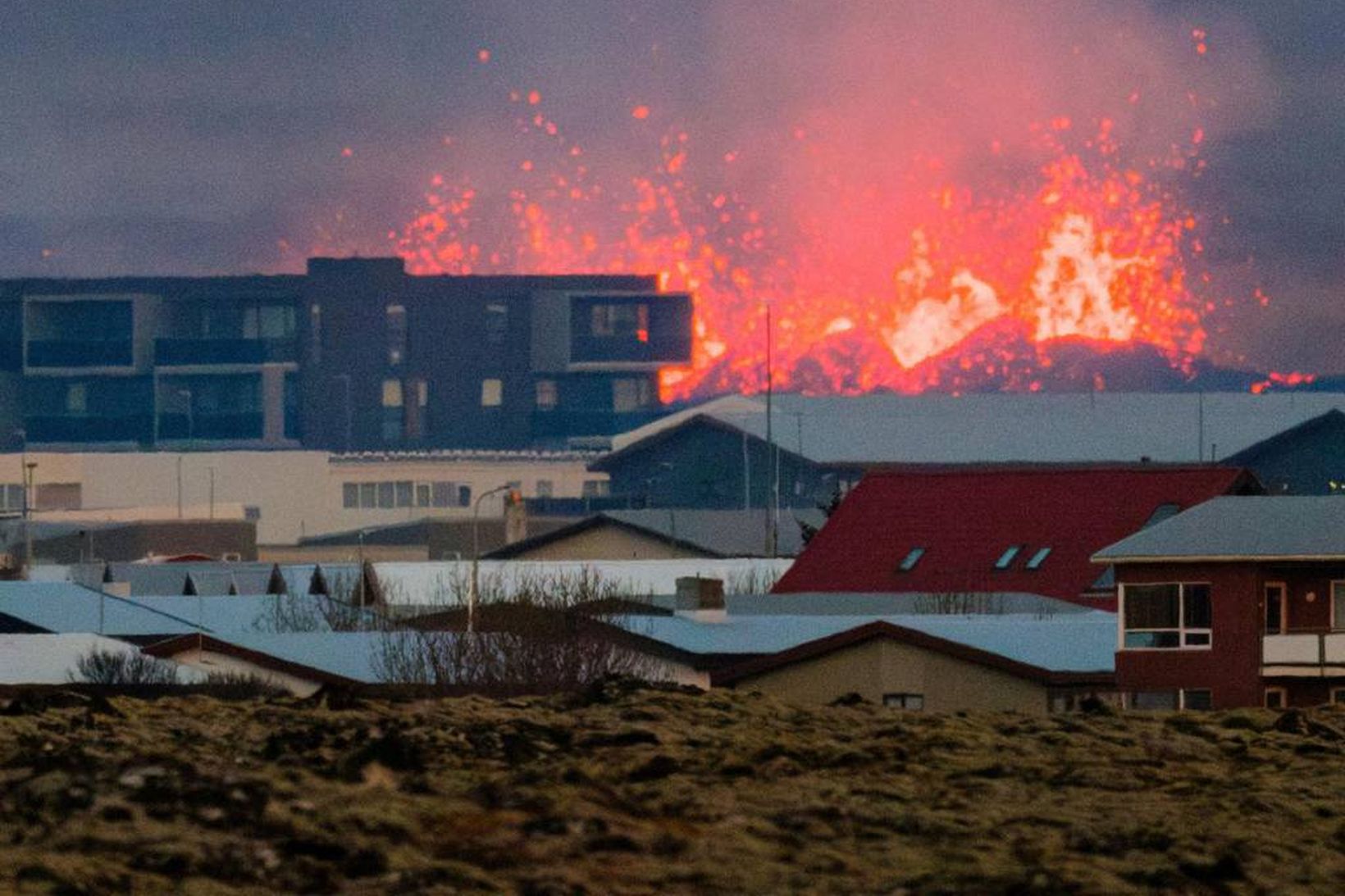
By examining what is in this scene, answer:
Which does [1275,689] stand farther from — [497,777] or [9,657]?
[497,777]

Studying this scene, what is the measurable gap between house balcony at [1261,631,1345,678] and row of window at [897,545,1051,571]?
145 feet

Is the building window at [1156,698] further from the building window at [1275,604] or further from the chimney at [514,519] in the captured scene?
the chimney at [514,519]

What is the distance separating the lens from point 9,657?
72688 millimetres

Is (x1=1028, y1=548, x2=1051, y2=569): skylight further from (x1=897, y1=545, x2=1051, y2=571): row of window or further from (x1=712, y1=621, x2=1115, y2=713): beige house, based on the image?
(x1=712, y1=621, x2=1115, y2=713): beige house

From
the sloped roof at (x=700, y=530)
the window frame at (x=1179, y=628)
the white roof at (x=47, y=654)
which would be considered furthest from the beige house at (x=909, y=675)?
the sloped roof at (x=700, y=530)

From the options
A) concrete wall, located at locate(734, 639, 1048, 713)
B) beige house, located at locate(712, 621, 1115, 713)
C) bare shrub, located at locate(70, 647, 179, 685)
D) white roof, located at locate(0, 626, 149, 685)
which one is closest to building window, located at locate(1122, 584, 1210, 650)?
beige house, located at locate(712, 621, 1115, 713)

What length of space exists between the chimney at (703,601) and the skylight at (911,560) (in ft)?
84.1

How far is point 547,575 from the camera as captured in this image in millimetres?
127812

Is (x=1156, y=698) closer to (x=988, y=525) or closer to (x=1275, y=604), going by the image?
(x=1275, y=604)

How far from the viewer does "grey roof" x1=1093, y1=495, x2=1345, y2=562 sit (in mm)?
80125

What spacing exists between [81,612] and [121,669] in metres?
30.8

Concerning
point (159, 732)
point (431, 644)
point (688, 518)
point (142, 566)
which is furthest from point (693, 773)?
point (688, 518)

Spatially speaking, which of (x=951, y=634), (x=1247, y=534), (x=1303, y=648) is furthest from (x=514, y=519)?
(x=1303, y=648)

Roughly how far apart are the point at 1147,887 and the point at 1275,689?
61.8 meters
